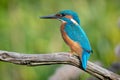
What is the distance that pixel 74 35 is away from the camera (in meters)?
2.62

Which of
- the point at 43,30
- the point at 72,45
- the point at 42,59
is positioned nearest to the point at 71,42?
the point at 72,45

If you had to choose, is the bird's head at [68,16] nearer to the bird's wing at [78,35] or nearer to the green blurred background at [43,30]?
the bird's wing at [78,35]

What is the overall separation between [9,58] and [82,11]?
7.30 feet

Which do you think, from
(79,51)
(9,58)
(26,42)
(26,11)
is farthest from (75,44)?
(26,11)

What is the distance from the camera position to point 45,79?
4.36 meters

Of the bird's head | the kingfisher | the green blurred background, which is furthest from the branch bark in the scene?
the green blurred background

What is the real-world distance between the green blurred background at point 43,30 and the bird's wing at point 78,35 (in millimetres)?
1600

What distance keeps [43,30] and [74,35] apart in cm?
210

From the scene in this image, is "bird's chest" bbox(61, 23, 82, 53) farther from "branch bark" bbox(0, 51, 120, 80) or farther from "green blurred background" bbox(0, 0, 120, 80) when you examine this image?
"green blurred background" bbox(0, 0, 120, 80)

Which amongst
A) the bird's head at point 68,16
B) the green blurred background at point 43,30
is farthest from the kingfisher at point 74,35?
the green blurred background at point 43,30

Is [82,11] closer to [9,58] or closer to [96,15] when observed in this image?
[96,15]

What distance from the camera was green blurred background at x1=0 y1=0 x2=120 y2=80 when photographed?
4445 millimetres

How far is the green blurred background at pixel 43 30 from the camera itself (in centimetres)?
445

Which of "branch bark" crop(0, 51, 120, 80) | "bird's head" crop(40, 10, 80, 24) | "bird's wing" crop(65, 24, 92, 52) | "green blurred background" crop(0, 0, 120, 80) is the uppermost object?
"bird's head" crop(40, 10, 80, 24)
